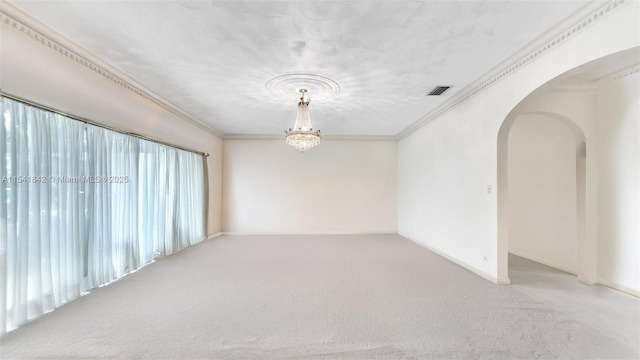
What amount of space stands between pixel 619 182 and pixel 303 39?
4.26 meters

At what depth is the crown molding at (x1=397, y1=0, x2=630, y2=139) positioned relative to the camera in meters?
2.04

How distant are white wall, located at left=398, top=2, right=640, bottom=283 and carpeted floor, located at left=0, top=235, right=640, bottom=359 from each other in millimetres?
652

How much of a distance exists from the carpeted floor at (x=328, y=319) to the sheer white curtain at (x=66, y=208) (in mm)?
238

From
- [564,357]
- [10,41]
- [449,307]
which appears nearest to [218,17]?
[10,41]

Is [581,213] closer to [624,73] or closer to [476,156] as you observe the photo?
[476,156]

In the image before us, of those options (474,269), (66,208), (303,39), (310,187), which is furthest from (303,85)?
(310,187)

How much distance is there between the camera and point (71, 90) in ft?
8.81

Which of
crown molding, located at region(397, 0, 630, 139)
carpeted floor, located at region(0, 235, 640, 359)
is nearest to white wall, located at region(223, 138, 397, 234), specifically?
carpeted floor, located at region(0, 235, 640, 359)

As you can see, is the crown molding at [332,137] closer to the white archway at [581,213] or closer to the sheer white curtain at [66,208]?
the sheer white curtain at [66,208]

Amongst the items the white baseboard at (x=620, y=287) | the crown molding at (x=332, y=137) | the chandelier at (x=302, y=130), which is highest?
the crown molding at (x=332, y=137)

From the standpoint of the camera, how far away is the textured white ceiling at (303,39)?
79.6 inches

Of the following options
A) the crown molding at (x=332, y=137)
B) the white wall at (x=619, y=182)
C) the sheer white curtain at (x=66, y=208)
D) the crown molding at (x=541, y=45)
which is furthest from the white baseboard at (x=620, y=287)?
the sheer white curtain at (x=66, y=208)

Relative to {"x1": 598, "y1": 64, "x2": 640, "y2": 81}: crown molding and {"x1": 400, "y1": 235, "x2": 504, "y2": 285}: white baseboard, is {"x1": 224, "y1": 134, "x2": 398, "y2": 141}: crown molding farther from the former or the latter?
{"x1": 598, "y1": 64, "x2": 640, "y2": 81}: crown molding

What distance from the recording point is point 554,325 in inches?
89.8
